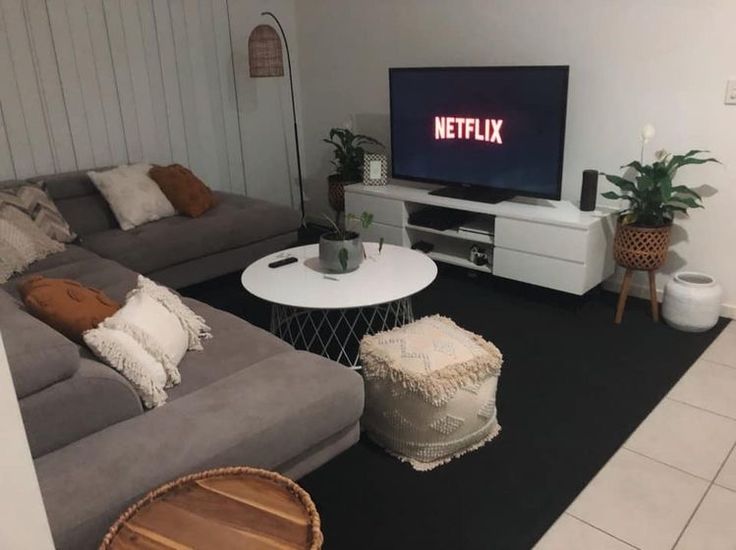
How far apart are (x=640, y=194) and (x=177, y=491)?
101 inches

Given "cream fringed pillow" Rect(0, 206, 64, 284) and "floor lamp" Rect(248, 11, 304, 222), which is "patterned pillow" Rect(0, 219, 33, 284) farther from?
"floor lamp" Rect(248, 11, 304, 222)

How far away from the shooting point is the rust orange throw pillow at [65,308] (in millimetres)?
1826

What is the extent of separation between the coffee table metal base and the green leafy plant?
1.44 metres

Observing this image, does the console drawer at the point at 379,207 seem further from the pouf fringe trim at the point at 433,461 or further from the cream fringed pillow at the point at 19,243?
the pouf fringe trim at the point at 433,461

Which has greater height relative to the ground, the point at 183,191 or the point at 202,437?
the point at 183,191

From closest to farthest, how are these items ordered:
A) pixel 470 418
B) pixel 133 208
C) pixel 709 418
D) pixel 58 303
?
pixel 58 303
pixel 470 418
pixel 709 418
pixel 133 208

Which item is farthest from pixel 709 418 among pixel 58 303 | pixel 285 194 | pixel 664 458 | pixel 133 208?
pixel 285 194

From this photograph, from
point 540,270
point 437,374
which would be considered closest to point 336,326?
point 437,374

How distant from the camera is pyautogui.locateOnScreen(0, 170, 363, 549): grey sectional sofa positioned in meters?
1.47

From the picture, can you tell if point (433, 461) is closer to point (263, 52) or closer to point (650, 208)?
point (650, 208)

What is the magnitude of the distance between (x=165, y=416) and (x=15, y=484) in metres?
0.91

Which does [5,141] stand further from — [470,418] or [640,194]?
[640,194]

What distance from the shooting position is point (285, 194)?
5.19m

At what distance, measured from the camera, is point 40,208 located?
134 inches
